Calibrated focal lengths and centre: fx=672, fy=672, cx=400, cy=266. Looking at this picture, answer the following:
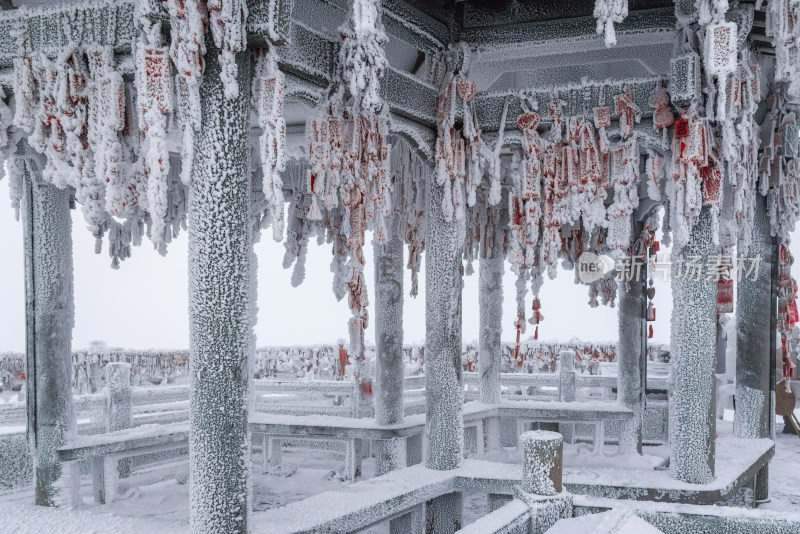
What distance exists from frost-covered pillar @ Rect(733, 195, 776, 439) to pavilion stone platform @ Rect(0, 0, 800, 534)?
0.03 m

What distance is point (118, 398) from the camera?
9.17 meters

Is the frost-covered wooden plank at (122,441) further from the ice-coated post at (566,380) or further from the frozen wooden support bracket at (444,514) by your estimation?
the ice-coated post at (566,380)

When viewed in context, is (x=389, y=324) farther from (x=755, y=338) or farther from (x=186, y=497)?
(x=755, y=338)

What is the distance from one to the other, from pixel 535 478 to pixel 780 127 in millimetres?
5428

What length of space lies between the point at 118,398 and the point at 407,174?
5.06 m

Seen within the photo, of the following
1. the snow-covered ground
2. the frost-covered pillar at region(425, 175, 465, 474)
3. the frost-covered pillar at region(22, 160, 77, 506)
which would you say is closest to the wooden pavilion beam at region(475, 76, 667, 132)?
the frost-covered pillar at region(425, 175, 465, 474)

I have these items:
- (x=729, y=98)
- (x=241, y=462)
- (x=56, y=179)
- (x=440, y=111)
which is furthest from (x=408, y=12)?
(x=241, y=462)

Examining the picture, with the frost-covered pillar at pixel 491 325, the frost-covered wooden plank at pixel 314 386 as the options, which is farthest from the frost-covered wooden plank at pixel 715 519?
the frost-covered wooden plank at pixel 314 386

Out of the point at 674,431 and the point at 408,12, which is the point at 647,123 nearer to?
the point at 408,12

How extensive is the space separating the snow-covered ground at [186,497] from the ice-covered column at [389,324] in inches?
52.3

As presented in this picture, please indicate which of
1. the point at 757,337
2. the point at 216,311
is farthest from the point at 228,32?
the point at 757,337

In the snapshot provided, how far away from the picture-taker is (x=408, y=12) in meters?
5.97

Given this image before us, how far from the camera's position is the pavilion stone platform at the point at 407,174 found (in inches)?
165

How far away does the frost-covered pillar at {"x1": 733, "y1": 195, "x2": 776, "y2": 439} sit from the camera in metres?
8.60
